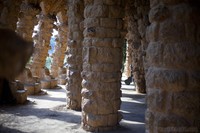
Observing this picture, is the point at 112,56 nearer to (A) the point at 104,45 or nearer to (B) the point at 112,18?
(A) the point at 104,45

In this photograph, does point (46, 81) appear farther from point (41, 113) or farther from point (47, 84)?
point (41, 113)

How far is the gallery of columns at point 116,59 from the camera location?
3.43m

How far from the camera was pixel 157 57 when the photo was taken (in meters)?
3.61

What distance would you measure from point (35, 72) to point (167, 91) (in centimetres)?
1566

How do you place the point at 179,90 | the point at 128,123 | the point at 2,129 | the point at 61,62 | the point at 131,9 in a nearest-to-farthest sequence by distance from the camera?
the point at 179,90, the point at 2,129, the point at 128,123, the point at 131,9, the point at 61,62

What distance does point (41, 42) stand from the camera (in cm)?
1825

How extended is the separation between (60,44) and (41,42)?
3.27 m

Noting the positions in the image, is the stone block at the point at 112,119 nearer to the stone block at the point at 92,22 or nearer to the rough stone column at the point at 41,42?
the stone block at the point at 92,22

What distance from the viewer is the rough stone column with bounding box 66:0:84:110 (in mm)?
9922


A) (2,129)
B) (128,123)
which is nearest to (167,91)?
(128,123)

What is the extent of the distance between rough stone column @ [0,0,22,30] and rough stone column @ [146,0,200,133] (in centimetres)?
750

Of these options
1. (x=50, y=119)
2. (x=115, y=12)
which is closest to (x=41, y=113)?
(x=50, y=119)

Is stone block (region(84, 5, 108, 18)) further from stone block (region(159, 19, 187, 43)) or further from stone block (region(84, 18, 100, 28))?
stone block (region(159, 19, 187, 43))

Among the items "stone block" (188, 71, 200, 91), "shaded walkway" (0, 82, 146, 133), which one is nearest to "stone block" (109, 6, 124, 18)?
"shaded walkway" (0, 82, 146, 133)
